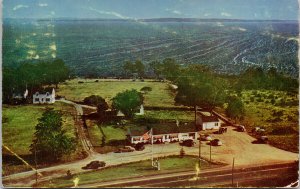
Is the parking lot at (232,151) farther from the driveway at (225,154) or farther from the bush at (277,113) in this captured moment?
the bush at (277,113)

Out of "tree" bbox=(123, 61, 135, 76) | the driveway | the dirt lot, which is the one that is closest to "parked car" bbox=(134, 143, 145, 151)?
the driveway

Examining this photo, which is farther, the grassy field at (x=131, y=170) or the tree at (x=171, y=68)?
the tree at (x=171, y=68)

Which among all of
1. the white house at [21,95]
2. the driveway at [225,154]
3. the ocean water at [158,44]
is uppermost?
the ocean water at [158,44]

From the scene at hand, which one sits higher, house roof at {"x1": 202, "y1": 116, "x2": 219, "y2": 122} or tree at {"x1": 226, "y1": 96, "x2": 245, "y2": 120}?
tree at {"x1": 226, "y1": 96, "x2": 245, "y2": 120}

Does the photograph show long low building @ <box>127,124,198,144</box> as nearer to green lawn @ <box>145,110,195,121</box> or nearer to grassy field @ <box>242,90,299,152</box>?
green lawn @ <box>145,110,195,121</box>

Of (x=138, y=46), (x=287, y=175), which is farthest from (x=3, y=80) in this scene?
(x=287, y=175)

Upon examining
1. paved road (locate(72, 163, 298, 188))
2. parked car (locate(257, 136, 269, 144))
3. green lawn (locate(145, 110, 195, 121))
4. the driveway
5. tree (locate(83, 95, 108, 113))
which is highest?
tree (locate(83, 95, 108, 113))

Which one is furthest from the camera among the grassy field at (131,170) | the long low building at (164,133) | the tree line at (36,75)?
the long low building at (164,133)

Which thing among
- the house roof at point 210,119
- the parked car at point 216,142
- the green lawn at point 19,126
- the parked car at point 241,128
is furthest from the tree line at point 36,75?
the parked car at point 241,128
